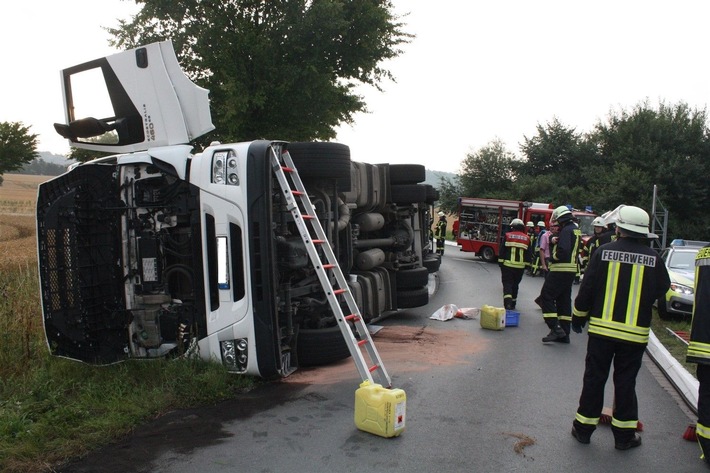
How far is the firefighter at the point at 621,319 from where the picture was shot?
4.38 metres

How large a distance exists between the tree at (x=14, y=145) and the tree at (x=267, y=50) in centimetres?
561

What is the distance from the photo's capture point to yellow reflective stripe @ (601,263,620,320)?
4461mm

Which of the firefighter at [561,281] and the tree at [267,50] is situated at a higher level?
the tree at [267,50]

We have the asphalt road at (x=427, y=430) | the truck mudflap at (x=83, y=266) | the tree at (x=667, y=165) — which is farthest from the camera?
the tree at (x=667, y=165)

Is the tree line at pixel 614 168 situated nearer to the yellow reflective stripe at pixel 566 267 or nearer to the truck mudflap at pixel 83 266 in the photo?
the yellow reflective stripe at pixel 566 267

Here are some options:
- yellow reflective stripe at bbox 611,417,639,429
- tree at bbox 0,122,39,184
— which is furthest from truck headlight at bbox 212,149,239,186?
tree at bbox 0,122,39,184

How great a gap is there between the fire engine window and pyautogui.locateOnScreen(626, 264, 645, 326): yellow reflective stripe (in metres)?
3.18

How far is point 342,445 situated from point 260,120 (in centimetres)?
1192

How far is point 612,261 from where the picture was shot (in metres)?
4.52

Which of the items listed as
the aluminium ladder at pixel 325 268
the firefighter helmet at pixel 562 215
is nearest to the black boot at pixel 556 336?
the firefighter helmet at pixel 562 215

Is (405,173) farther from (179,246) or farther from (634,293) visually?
(634,293)

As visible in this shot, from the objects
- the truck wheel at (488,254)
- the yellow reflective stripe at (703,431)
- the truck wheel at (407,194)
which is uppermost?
the truck wheel at (407,194)

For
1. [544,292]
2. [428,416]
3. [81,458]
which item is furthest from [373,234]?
[81,458]

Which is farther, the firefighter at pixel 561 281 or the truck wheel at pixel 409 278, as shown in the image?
the truck wheel at pixel 409 278
